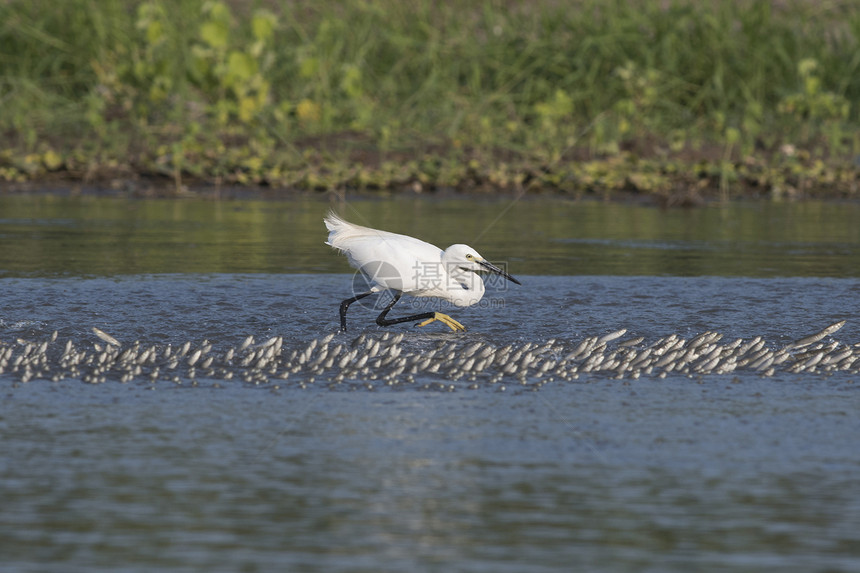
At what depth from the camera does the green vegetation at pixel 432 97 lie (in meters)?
15.1

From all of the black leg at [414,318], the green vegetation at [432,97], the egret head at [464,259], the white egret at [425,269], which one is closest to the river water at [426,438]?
the black leg at [414,318]

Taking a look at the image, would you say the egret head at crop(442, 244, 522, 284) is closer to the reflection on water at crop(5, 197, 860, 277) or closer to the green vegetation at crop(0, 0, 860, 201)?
the reflection on water at crop(5, 197, 860, 277)

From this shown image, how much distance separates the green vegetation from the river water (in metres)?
5.78

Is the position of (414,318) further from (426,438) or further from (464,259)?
(426,438)

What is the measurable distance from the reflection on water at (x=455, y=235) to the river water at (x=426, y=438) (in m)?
0.15

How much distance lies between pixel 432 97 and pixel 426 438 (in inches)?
469

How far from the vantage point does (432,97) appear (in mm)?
16484

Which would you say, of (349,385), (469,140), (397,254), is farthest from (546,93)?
(349,385)

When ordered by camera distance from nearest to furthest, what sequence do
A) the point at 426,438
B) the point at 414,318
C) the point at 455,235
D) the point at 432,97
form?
the point at 426,438 → the point at 414,318 → the point at 455,235 → the point at 432,97

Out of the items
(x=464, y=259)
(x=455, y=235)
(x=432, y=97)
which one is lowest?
(x=455, y=235)

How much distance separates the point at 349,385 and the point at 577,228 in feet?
21.6

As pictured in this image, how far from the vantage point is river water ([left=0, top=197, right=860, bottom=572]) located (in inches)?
149

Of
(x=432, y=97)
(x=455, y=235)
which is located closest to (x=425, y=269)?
(x=455, y=235)

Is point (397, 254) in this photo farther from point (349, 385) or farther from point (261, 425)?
point (261, 425)
